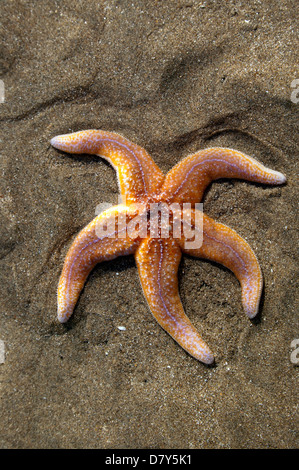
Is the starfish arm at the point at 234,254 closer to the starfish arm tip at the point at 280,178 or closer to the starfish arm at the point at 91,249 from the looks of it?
the starfish arm at the point at 91,249

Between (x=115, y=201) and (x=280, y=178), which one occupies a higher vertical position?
(x=280, y=178)

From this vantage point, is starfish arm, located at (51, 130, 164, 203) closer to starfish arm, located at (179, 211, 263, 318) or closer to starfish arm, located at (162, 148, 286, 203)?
starfish arm, located at (162, 148, 286, 203)

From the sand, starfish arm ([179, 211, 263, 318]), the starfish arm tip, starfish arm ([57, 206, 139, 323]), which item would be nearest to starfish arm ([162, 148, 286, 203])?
the starfish arm tip

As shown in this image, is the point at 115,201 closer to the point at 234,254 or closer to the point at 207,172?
the point at 207,172

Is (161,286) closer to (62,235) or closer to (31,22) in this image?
(62,235)

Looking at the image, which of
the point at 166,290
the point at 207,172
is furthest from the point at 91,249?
the point at 207,172

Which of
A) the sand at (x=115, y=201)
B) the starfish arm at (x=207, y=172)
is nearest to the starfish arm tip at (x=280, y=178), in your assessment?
the starfish arm at (x=207, y=172)

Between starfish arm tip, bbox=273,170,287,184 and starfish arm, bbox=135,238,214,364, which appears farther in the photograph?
starfish arm tip, bbox=273,170,287,184
